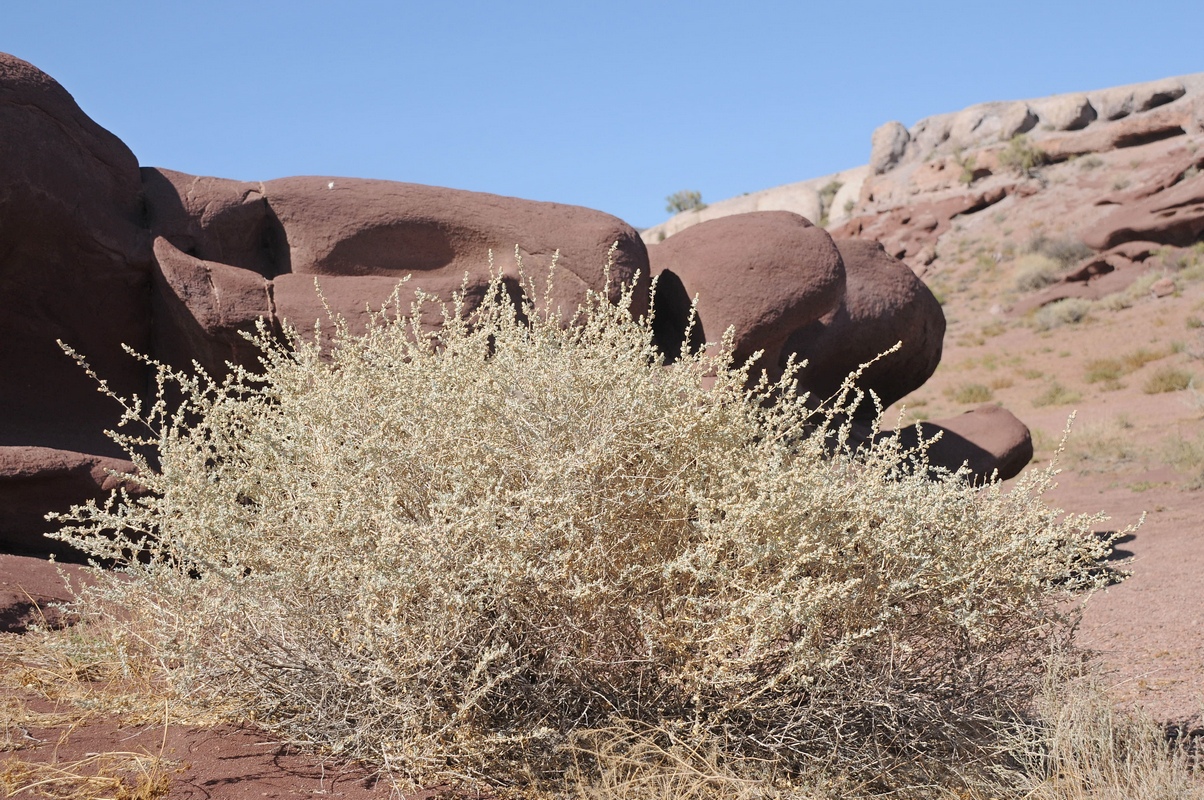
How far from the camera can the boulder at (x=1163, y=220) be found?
2033cm

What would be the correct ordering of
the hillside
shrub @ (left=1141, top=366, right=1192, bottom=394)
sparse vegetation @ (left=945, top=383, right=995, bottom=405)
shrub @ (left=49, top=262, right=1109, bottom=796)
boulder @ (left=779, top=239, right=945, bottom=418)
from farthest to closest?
sparse vegetation @ (left=945, top=383, right=995, bottom=405) → shrub @ (left=1141, top=366, right=1192, bottom=394) → boulder @ (left=779, top=239, right=945, bottom=418) → the hillside → shrub @ (left=49, top=262, right=1109, bottom=796)

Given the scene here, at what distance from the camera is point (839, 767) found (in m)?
2.90

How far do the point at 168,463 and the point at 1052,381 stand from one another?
599 inches

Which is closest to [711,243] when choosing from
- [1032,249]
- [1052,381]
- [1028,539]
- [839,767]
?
[1028,539]

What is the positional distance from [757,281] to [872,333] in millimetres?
1637

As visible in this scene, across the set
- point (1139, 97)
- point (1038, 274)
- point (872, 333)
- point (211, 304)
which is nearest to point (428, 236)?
point (211, 304)

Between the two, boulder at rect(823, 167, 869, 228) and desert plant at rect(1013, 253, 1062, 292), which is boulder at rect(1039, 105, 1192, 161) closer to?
desert plant at rect(1013, 253, 1062, 292)

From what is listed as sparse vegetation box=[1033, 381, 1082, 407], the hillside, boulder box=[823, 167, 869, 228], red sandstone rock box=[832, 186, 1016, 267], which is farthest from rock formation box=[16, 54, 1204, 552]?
boulder box=[823, 167, 869, 228]

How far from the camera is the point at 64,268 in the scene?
607 centimetres

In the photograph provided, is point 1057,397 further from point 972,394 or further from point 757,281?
point 757,281


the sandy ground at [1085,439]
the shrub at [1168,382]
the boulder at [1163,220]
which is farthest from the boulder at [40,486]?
the boulder at [1163,220]

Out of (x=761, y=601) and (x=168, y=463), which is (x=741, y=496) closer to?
(x=761, y=601)

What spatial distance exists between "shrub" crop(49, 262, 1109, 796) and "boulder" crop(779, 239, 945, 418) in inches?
164

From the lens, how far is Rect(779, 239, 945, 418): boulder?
7.47 meters
